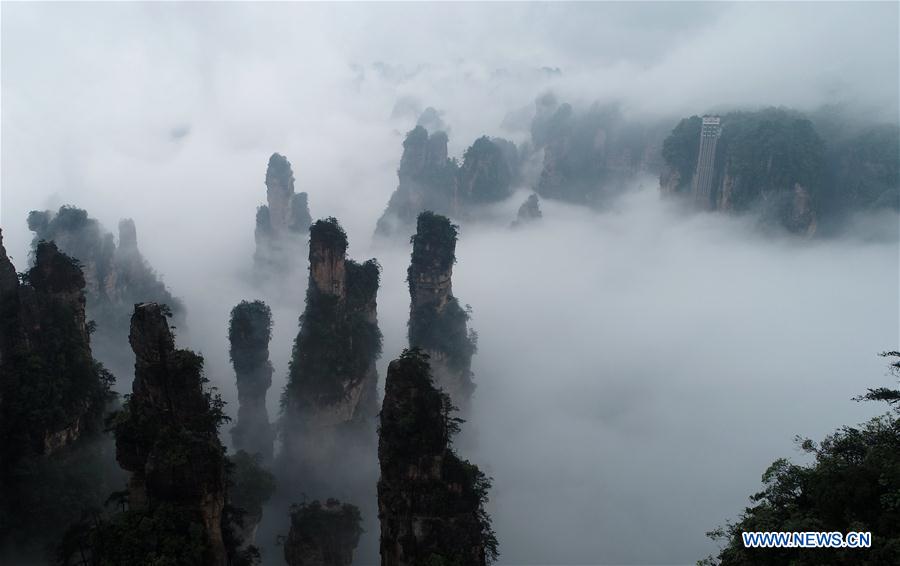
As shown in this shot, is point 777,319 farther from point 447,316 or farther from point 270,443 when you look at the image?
point 270,443


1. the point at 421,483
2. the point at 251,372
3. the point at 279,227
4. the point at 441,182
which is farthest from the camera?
the point at 441,182

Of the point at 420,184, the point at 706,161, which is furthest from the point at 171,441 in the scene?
the point at 420,184

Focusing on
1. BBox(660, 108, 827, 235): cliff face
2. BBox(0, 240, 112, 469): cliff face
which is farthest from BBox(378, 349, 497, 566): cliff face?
BBox(660, 108, 827, 235): cliff face

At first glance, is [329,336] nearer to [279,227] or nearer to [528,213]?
[279,227]

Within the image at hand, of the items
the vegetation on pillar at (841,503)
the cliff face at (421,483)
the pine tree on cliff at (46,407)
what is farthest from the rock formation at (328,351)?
the vegetation on pillar at (841,503)

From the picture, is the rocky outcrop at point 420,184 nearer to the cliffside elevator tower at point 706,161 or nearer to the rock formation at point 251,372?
the cliffside elevator tower at point 706,161

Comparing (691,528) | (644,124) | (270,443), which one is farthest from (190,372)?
(644,124)

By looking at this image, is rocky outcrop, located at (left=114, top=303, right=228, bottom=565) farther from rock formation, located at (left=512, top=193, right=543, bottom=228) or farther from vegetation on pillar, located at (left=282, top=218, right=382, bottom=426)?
rock formation, located at (left=512, top=193, right=543, bottom=228)
